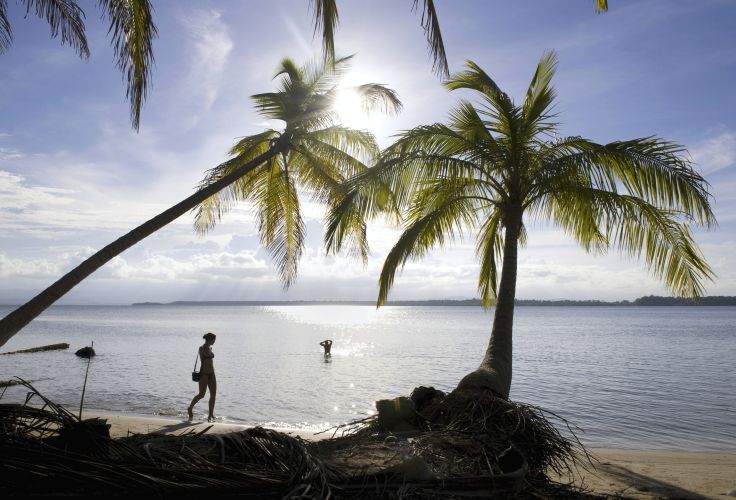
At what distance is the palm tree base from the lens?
649 centimetres

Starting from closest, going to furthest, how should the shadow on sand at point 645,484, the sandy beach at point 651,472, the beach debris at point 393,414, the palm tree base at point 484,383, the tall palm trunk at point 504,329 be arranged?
the beach debris at point 393,414 < the palm tree base at point 484,383 < the shadow on sand at point 645,484 < the sandy beach at point 651,472 < the tall palm trunk at point 504,329

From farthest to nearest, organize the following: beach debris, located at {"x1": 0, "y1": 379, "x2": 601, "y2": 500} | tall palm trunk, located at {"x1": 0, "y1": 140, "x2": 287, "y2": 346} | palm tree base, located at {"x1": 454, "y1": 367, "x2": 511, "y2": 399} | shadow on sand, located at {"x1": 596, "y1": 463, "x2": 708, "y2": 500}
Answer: shadow on sand, located at {"x1": 596, "y1": 463, "x2": 708, "y2": 500} < palm tree base, located at {"x1": 454, "y1": 367, "x2": 511, "y2": 399} < tall palm trunk, located at {"x1": 0, "y1": 140, "x2": 287, "y2": 346} < beach debris, located at {"x1": 0, "y1": 379, "x2": 601, "y2": 500}

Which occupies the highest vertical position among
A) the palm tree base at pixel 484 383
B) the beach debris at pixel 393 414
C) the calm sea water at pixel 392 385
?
the palm tree base at pixel 484 383

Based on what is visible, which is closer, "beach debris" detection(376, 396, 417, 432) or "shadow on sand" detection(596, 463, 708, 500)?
"beach debris" detection(376, 396, 417, 432)

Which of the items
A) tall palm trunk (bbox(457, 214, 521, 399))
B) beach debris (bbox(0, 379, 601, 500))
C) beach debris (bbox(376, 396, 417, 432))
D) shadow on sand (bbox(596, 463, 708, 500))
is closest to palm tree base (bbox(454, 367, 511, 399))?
tall palm trunk (bbox(457, 214, 521, 399))

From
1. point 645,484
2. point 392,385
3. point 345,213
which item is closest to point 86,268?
point 345,213

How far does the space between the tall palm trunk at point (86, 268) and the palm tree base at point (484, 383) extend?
Result: 4.54m

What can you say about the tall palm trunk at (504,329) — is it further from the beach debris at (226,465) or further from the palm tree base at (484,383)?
the beach debris at (226,465)

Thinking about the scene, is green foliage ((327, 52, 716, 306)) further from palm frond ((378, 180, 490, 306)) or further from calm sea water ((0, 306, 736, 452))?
calm sea water ((0, 306, 736, 452))

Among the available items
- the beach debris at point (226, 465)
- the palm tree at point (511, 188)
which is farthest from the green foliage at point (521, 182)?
the beach debris at point (226, 465)

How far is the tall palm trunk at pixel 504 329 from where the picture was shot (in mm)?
7957

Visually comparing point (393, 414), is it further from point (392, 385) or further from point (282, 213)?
Answer: point (392, 385)

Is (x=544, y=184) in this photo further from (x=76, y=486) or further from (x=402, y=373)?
(x=402, y=373)

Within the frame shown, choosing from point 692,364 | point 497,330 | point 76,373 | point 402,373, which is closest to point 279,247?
point 497,330
